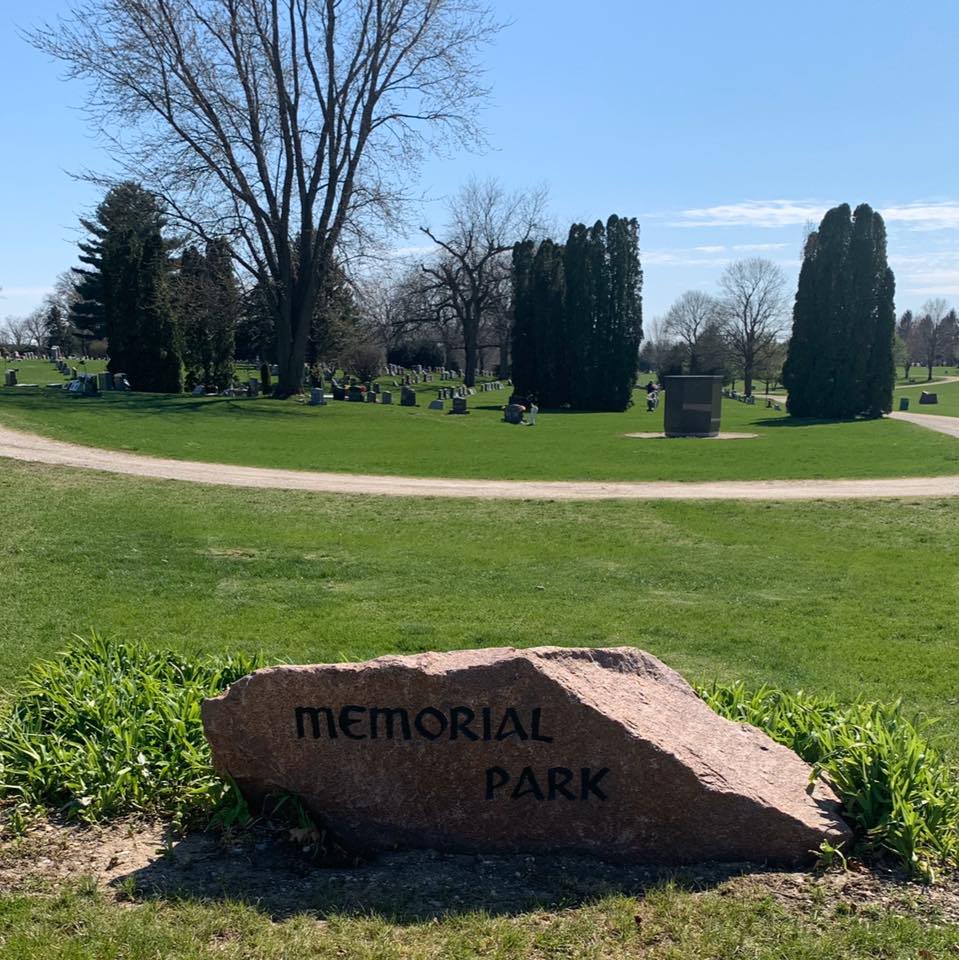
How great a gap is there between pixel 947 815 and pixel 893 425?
33.8 meters

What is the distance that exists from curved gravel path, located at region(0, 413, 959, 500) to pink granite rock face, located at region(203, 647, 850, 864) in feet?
39.2

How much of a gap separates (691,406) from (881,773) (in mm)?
26057

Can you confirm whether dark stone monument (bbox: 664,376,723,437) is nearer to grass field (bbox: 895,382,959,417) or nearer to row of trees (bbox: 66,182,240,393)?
row of trees (bbox: 66,182,240,393)

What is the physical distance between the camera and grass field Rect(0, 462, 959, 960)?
11.6 ft

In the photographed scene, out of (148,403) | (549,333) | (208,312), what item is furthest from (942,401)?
(148,403)

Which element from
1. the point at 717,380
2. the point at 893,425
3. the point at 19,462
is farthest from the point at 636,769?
the point at 893,425

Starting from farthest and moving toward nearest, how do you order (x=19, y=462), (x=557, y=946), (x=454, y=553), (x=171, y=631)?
(x=19, y=462) → (x=454, y=553) → (x=171, y=631) → (x=557, y=946)

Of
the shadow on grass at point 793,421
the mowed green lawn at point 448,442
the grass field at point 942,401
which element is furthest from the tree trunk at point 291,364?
the grass field at point 942,401

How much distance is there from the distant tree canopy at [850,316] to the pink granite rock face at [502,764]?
3852cm

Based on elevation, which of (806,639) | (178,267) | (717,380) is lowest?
(806,639)

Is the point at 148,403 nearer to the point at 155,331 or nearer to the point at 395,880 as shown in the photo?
the point at 155,331

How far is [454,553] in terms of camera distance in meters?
11.7

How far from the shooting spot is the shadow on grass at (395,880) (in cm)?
379

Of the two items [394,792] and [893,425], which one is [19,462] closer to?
[394,792]
